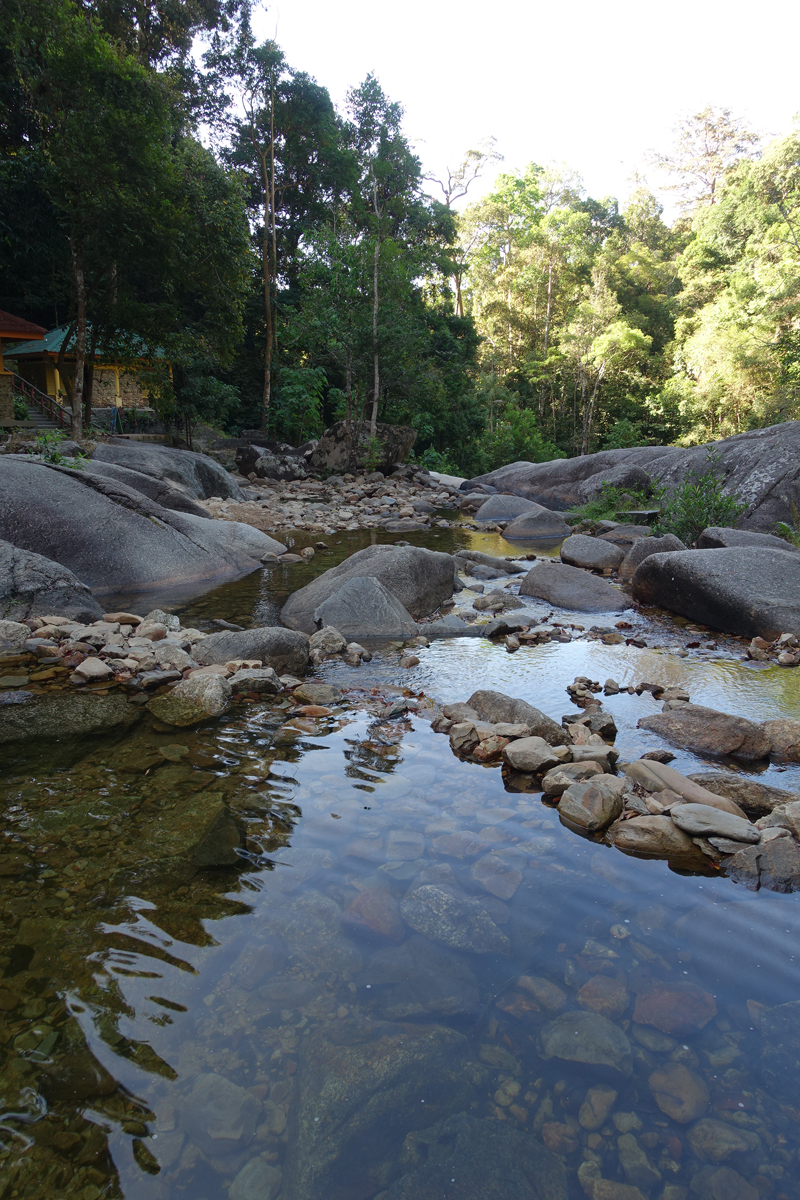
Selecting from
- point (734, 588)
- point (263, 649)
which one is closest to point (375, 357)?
point (734, 588)

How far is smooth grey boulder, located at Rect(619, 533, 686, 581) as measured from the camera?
368 inches

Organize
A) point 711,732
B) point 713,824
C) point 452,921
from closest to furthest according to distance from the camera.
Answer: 1. point 452,921
2. point 713,824
3. point 711,732

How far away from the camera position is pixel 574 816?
10.6ft

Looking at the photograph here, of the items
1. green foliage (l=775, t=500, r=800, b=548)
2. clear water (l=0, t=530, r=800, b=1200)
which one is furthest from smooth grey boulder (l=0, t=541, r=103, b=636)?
green foliage (l=775, t=500, r=800, b=548)

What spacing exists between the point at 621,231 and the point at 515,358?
1148 cm

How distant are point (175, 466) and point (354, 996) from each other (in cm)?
1404

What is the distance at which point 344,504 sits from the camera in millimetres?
17516

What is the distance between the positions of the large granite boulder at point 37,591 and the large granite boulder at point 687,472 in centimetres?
1014

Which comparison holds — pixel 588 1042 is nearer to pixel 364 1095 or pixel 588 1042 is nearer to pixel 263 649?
pixel 364 1095

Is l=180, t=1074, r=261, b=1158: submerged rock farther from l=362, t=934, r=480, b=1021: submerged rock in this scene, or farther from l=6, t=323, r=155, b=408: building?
l=6, t=323, r=155, b=408: building

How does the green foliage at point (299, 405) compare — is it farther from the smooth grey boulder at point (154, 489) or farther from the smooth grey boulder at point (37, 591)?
the smooth grey boulder at point (37, 591)

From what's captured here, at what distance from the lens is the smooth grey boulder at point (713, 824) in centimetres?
298

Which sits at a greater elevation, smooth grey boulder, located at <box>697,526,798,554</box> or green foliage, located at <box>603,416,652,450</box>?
green foliage, located at <box>603,416,652,450</box>

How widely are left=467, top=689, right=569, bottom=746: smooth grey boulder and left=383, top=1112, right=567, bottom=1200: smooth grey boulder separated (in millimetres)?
2401
